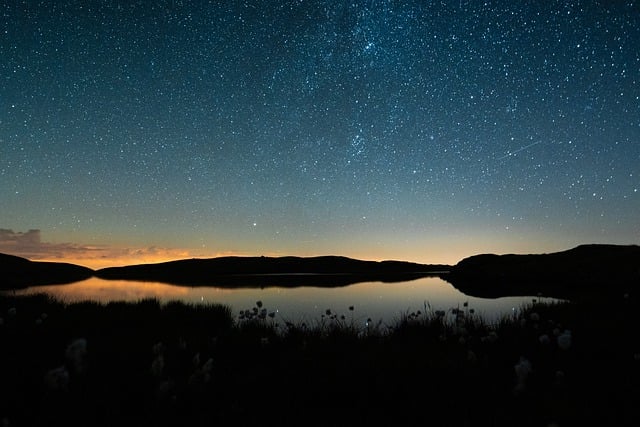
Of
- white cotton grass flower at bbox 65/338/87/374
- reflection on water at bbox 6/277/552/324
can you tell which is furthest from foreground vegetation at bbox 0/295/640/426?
reflection on water at bbox 6/277/552/324

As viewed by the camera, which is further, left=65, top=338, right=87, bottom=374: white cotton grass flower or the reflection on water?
the reflection on water

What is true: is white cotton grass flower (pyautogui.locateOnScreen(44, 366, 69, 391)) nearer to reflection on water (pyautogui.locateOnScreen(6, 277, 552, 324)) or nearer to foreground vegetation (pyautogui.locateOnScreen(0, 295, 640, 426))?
foreground vegetation (pyautogui.locateOnScreen(0, 295, 640, 426))

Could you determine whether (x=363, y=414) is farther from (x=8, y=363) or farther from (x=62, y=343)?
(x=62, y=343)

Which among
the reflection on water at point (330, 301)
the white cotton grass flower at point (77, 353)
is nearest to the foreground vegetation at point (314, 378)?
the white cotton grass flower at point (77, 353)

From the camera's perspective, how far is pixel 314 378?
473 cm

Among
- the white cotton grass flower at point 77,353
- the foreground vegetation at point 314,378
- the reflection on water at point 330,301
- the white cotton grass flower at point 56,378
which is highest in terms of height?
the white cotton grass flower at point 77,353

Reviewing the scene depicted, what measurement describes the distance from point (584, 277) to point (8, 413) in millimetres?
45728

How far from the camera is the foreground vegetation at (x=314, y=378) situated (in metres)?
3.56

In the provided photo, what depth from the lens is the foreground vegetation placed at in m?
3.56

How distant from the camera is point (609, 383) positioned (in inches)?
184

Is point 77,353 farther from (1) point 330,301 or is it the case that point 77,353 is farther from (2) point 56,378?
(1) point 330,301

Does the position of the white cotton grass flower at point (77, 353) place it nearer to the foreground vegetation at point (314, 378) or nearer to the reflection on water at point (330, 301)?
the foreground vegetation at point (314, 378)

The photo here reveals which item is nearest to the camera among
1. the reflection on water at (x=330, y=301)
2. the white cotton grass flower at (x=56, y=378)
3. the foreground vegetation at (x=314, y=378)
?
the white cotton grass flower at (x=56, y=378)

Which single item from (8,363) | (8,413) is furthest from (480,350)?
(8,363)
